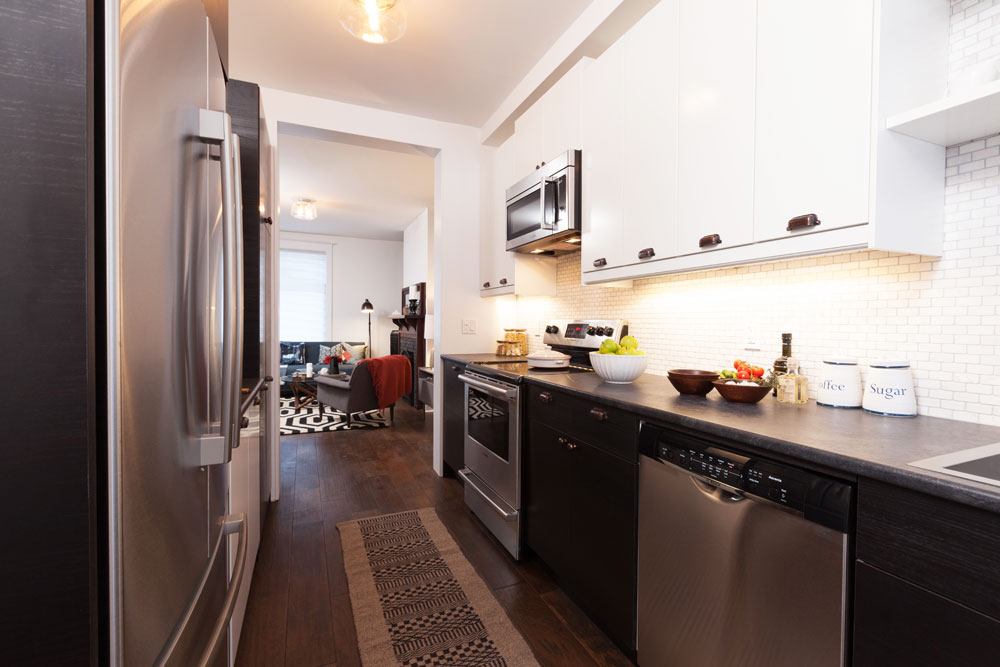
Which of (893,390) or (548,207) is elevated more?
(548,207)

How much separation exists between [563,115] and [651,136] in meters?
0.81

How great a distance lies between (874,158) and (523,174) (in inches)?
80.7

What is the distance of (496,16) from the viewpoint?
2.29m

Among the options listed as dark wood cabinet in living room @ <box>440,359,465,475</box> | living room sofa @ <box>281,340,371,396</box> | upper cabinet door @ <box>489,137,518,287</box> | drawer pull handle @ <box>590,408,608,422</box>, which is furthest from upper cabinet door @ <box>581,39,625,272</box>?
living room sofa @ <box>281,340,371,396</box>

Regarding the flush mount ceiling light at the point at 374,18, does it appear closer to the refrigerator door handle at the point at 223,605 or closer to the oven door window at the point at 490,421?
the oven door window at the point at 490,421

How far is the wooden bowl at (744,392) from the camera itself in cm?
141

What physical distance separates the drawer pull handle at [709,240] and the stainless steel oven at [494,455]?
1.03m

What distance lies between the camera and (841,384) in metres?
1.37

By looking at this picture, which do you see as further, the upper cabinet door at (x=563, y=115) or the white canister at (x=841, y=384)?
the upper cabinet door at (x=563, y=115)

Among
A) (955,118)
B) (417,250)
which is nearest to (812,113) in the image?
(955,118)

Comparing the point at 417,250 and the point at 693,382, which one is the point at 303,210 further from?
the point at 693,382

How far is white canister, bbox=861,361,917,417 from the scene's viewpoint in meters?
1.24

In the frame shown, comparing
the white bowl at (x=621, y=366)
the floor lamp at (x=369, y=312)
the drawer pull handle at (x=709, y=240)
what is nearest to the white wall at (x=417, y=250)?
the floor lamp at (x=369, y=312)

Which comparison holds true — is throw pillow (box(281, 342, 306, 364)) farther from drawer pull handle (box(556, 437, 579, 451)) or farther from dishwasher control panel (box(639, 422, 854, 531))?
dishwasher control panel (box(639, 422, 854, 531))
